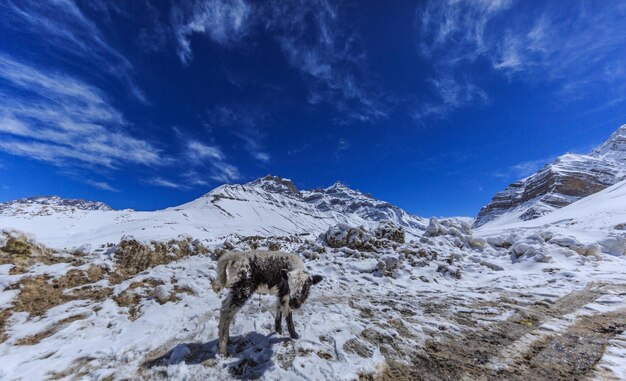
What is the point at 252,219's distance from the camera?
527 ft

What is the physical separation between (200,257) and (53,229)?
70232 mm

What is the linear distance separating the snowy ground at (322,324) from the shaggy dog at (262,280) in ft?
2.28

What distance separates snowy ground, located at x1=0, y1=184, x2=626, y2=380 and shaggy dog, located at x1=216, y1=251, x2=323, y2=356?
2.28 ft

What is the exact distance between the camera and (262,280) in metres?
6.46

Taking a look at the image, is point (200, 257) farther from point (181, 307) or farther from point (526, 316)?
point (526, 316)

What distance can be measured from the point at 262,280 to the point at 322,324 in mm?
2104

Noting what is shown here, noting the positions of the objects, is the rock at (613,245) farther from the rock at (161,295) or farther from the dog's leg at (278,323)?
the rock at (161,295)

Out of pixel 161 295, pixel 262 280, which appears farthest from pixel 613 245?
pixel 161 295

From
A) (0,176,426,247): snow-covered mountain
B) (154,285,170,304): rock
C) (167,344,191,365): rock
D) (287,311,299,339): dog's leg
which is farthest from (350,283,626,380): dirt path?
(0,176,426,247): snow-covered mountain

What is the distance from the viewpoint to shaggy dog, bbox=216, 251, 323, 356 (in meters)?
6.04

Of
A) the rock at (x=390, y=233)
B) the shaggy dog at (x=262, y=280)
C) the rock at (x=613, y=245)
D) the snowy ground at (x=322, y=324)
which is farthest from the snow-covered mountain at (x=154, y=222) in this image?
the rock at (x=613, y=245)

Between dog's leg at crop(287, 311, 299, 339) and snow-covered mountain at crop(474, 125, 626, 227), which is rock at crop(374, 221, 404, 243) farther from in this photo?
snow-covered mountain at crop(474, 125, 626, 227)

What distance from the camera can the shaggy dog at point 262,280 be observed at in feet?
19.8

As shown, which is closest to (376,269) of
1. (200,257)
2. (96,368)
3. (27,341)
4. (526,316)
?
(526,316)
